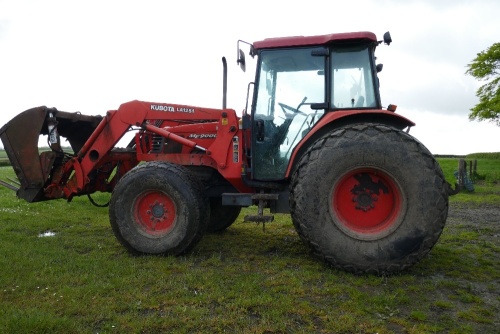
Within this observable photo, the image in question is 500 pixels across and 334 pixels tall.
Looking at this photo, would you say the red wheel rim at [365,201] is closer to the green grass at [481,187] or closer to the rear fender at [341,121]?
the rear fender at [341,121]

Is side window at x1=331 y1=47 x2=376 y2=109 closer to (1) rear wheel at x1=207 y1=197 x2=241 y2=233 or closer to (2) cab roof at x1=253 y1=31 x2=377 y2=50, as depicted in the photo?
(2) cab roof at x1=253 y1=31 x2=377 y2=50

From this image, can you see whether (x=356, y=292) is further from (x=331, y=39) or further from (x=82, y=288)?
(x=331, y=39)

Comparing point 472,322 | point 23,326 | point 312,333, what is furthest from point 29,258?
point 472,322

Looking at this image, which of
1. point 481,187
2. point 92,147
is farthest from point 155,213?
point 481,187

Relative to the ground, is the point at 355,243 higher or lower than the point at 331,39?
lower

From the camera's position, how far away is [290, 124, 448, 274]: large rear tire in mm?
4555

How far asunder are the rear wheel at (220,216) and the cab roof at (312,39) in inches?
103

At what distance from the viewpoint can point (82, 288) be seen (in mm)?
4117

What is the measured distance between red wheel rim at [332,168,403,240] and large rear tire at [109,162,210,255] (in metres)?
1.73

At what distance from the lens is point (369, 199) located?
15.9ft

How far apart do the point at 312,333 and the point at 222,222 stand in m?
3.91

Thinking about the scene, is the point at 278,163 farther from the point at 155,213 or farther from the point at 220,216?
the point at 220,216

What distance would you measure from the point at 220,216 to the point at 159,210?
5.26ft

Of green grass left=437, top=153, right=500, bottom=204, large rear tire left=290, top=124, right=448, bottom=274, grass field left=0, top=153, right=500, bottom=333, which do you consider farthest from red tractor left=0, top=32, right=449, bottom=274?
green grass left=437, top=153, right=500, bottom=204
